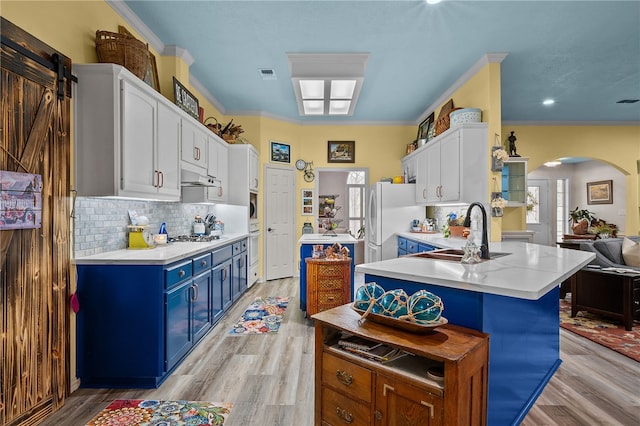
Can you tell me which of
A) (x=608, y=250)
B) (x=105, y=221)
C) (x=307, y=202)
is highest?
(x=307, y=202)

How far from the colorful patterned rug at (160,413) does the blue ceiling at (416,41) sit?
10.3 feet

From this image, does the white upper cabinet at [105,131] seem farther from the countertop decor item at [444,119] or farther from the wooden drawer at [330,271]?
the countertop decor item at [444,119]

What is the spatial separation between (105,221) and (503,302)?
2.88 metres

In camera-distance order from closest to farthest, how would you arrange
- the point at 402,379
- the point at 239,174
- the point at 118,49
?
the point at 402,379
the point at 118,49
the point at 239,174

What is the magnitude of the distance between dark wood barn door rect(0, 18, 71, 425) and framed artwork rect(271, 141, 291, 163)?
3.83 metres

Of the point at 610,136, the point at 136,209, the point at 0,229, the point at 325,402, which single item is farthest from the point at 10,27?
the point at 610,136

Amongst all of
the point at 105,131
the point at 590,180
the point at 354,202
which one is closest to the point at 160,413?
the point at 105,131

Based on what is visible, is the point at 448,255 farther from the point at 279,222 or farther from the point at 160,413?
the point at 279,222

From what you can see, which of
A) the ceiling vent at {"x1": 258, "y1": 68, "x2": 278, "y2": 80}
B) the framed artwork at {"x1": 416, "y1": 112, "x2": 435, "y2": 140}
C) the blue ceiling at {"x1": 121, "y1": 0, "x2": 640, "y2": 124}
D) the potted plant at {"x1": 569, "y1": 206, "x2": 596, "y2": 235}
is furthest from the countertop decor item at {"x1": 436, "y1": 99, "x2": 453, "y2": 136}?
the potted plant at {"x1": 569, "y1": 206, "x2": 596, "y2": 235}

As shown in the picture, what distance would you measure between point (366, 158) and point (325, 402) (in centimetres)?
528

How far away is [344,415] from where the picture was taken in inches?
58.2

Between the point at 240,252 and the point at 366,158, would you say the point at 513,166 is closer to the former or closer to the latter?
the point at 366,158

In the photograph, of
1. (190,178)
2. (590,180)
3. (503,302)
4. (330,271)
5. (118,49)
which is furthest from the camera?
(590,180)

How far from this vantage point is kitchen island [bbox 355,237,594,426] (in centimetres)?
148
